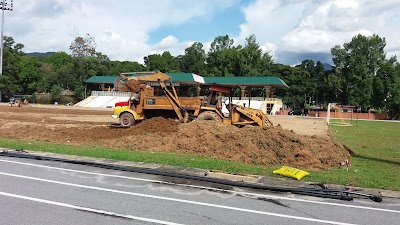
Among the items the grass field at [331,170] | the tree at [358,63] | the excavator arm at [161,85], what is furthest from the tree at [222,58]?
the grass field at [331,170]

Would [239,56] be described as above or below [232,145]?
above

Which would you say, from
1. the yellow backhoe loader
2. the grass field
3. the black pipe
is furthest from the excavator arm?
the black pipe

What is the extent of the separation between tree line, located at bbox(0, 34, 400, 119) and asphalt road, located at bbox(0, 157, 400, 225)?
78.5 meters

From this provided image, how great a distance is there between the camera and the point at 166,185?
30.8 ft

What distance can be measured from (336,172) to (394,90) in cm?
7584

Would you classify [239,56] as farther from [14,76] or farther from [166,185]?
[166,185]

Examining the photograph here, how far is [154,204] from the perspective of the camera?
7477 millimetres

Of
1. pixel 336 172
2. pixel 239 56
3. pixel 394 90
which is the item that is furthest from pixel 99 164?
pixel 239 56

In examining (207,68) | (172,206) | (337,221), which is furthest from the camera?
(207,68)

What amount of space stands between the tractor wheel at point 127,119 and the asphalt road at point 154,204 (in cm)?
1314

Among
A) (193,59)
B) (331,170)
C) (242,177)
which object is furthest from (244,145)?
(193,59)

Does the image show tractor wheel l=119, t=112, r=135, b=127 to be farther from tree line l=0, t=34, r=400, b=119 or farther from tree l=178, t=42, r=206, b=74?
tree l=178, t=42, r=206, b=74

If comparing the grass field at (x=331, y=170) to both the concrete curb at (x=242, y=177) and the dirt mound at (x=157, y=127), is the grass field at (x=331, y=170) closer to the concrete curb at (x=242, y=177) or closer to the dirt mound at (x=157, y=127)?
the concrete curb at (x=242, y=177)

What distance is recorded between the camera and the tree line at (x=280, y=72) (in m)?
84.8
